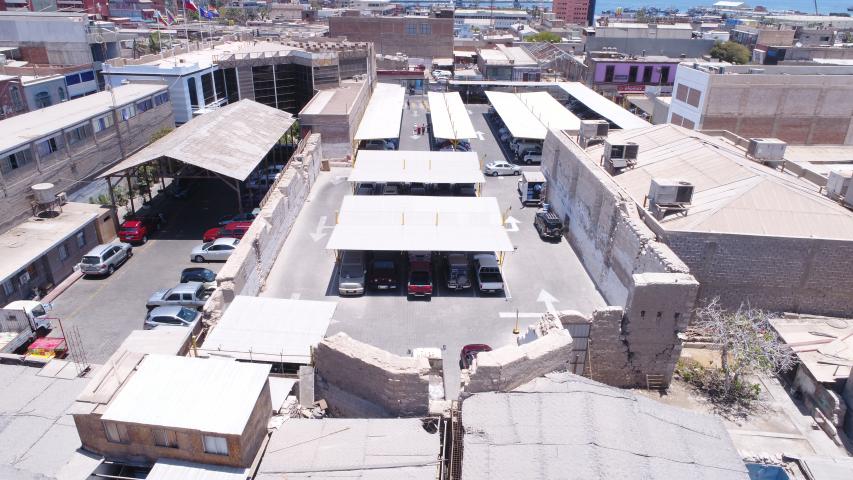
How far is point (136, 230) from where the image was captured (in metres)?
34.2

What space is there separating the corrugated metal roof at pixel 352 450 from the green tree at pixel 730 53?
100m

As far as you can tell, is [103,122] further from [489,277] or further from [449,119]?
[449,119]

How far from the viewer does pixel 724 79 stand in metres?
48.5

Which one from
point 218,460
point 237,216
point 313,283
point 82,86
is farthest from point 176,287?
point 82,86

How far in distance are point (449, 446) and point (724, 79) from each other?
4679 centimetres

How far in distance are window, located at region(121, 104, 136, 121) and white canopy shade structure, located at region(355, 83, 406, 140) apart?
1799 cm

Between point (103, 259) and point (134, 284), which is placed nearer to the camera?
point (134, 284)

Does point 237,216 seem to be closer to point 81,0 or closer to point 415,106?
point 415,106

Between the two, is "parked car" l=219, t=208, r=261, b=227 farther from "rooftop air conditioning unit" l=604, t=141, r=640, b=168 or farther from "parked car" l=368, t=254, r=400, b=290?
"rooftop air conditioning unit" l=604, t=141, r=640, b=168

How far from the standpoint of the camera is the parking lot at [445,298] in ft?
82.9

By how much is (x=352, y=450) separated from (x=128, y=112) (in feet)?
125

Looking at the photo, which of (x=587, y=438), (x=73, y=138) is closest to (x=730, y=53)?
(x=73, y=138)

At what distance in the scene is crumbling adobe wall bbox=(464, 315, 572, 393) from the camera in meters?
15.7

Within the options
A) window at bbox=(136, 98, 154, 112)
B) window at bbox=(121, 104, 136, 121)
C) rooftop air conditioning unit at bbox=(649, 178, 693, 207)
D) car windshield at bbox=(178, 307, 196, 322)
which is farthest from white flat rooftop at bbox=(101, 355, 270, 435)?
window at bbox=(136, 98, 154, 112)
